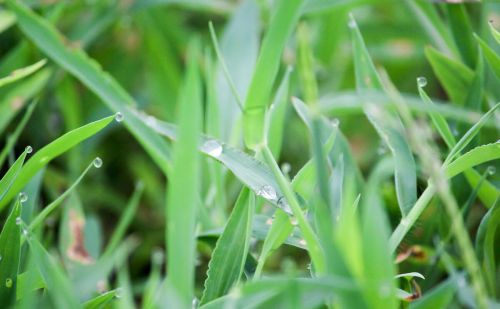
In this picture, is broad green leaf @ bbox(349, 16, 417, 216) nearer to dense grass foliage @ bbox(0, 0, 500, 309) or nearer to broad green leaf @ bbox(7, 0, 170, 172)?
dense grass foliage @ bbox(0, 0, 500, 309)

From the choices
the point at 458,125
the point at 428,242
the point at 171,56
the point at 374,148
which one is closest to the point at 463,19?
the point at 458,125

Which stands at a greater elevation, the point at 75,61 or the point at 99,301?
the point at 75,61

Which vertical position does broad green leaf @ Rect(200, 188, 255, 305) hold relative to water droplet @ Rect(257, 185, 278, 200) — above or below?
below

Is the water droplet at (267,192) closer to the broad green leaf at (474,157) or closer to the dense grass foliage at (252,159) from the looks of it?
the dense grass foliage at (252,159)

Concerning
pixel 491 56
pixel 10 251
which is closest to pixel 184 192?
pixel 10 251

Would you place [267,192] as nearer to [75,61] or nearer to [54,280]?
[54,280]

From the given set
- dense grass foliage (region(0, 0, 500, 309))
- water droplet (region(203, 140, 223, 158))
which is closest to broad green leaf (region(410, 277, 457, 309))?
dense grass foliage (region(0, 0, 500, 309))

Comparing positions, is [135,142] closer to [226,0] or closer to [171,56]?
[171,56]
